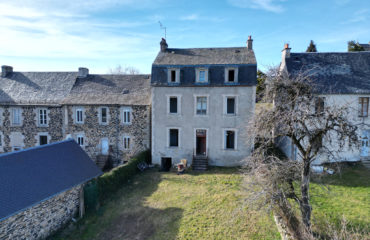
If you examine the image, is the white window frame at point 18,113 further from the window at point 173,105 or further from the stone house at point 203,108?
the window at point 173,105

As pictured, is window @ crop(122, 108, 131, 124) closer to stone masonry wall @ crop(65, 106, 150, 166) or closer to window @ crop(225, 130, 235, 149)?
stone masonry wall @ crop(65, 106, 150, 166)

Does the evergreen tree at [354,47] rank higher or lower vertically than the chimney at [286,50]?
higher

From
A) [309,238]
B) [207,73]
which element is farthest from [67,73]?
[309,238]

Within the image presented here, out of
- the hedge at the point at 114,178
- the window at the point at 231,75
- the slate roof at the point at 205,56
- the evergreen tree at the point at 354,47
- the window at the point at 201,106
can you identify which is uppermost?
the evergreen tree at the point at 354,47

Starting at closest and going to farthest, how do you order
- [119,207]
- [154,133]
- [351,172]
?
[119,207]
[351,172]
[154,133]

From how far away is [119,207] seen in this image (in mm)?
11648

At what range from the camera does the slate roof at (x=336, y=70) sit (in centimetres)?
1603

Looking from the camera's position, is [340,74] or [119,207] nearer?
[119,207]

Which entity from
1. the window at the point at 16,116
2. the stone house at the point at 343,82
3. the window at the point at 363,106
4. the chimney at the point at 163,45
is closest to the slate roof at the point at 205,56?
the chimney at the point at 163,45

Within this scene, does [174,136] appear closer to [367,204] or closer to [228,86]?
[228,86]

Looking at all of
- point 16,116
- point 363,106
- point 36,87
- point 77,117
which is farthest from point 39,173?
point 363,106

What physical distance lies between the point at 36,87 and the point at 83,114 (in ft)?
21.1

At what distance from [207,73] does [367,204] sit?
494 inches

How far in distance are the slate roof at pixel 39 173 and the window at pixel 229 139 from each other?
9.88 m
